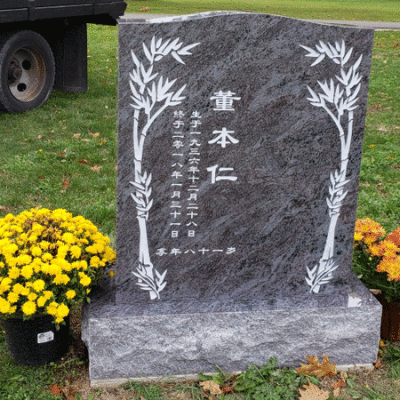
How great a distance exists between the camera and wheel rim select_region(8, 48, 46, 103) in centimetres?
677

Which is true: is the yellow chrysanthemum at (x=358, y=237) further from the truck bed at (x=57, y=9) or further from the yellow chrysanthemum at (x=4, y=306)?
the truck bed at (x=57, y=9)

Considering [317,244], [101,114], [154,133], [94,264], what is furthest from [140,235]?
[101,114]

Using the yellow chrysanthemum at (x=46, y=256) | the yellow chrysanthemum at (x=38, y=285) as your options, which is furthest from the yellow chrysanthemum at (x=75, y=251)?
the yellow chrysanthemum at (x=38, y=285)

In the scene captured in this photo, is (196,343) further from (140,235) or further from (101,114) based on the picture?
(101,114)

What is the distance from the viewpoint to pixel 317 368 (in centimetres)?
285

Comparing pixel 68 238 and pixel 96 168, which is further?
pixel 96 168

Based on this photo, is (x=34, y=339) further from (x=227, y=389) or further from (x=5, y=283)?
(x=227, y=389)

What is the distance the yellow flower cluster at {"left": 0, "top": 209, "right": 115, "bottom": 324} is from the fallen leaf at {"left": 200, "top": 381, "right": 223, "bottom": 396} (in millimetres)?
750

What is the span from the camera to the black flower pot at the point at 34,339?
2736 millimetres

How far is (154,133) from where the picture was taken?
8.54 feet

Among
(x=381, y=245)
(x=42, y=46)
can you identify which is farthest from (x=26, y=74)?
(x=381, y=245)

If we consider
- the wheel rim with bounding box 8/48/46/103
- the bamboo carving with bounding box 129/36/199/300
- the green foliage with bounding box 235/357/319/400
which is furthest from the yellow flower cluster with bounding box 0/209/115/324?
the wheel rim with bounding box 8/48/46/103

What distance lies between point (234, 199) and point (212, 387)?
3.12ft

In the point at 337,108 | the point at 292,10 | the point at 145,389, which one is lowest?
the point at 145,389
